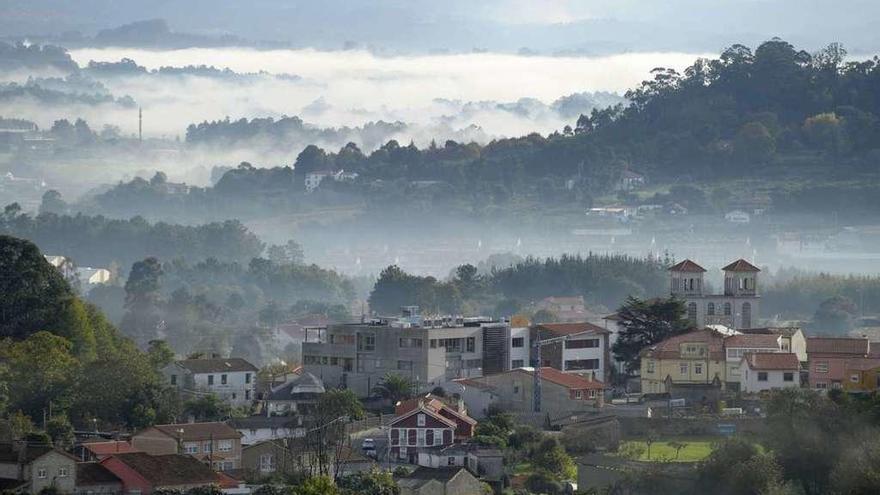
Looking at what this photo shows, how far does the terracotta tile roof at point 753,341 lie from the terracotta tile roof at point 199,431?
30.5ft

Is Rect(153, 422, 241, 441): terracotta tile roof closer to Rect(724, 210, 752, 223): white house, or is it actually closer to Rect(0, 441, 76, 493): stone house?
Rect(0, 441, 76, 493): stone house

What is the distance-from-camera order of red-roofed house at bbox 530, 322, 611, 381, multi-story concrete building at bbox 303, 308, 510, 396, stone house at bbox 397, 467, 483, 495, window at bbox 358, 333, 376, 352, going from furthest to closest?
red-roofed house at bbox 530, 322, 611, 381 < window at bbox 358, 333, 376, 352 < multi-story concrete building at bbox 303, 308, 510, 396 < stone house at bbox 397, 467, 483, 495

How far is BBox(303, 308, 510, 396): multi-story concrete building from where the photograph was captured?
44.5 m

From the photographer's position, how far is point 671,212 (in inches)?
4528

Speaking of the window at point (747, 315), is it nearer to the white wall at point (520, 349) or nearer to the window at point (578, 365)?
the window at point (578, 365)

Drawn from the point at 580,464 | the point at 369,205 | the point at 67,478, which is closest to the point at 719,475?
the point at 580,464

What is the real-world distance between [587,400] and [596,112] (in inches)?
3129

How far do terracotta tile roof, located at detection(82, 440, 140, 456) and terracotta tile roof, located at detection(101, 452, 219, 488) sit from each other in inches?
24.3

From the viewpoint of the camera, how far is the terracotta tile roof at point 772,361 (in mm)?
42625

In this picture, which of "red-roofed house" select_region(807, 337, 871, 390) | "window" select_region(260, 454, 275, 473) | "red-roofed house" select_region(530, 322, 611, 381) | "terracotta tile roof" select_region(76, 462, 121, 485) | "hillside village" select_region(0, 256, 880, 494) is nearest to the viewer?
"terracotta tile roof" select_region(76, 462, 121, 485)

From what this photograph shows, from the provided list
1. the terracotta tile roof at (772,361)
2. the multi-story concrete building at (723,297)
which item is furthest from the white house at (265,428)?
the multi-story concrete building at (723,297)

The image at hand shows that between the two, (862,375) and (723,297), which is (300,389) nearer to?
(862,375)

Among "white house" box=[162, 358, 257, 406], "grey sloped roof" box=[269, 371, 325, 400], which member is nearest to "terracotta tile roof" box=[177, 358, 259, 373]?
"white house" box=[162, 358, 257, 406]

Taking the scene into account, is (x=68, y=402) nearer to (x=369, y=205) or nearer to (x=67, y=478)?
(x=67, y=478)
